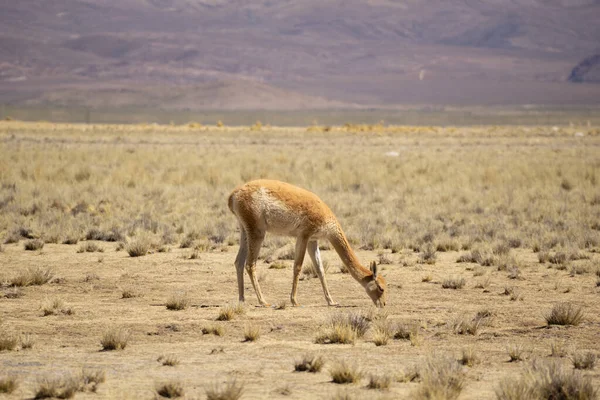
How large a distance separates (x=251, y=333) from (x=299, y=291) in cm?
320

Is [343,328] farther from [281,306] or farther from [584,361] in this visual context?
[584,361]

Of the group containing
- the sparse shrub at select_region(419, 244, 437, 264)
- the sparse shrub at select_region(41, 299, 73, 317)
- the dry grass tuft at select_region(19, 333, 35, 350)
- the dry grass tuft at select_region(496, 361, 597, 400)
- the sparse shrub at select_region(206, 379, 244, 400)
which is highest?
the dry grass tuft at select_region(496, 361, 597, 400)

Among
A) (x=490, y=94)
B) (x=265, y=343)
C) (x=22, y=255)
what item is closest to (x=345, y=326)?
(x=265, y=343)

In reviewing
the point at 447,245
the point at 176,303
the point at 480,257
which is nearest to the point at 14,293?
the point at 176,303

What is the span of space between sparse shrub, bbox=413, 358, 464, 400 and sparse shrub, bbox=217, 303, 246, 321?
3.04 metres

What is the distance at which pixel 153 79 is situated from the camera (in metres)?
180

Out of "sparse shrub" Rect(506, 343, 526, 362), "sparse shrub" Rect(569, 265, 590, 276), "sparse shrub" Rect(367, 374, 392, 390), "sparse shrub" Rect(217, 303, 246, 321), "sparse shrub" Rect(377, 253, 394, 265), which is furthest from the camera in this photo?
"sparse shrub" Rect(377, 253, 394, 265)

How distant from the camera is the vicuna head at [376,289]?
1032 centimetres

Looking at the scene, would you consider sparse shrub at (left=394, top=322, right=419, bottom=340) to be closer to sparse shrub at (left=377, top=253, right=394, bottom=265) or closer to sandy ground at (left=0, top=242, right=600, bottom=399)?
sandy ground at (left=0, top=242, right=600, bottom=399)

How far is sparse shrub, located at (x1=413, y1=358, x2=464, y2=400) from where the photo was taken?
6805mm

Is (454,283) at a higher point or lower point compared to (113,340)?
lower

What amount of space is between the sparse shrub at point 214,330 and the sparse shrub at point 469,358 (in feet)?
8.59

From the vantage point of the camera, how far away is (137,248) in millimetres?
14930

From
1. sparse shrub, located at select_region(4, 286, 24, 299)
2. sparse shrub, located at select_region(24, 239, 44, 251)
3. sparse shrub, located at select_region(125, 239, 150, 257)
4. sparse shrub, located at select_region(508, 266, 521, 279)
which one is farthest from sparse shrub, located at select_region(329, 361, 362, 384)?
sparse shrub, located at select_region(24, 239, 44, 251)
